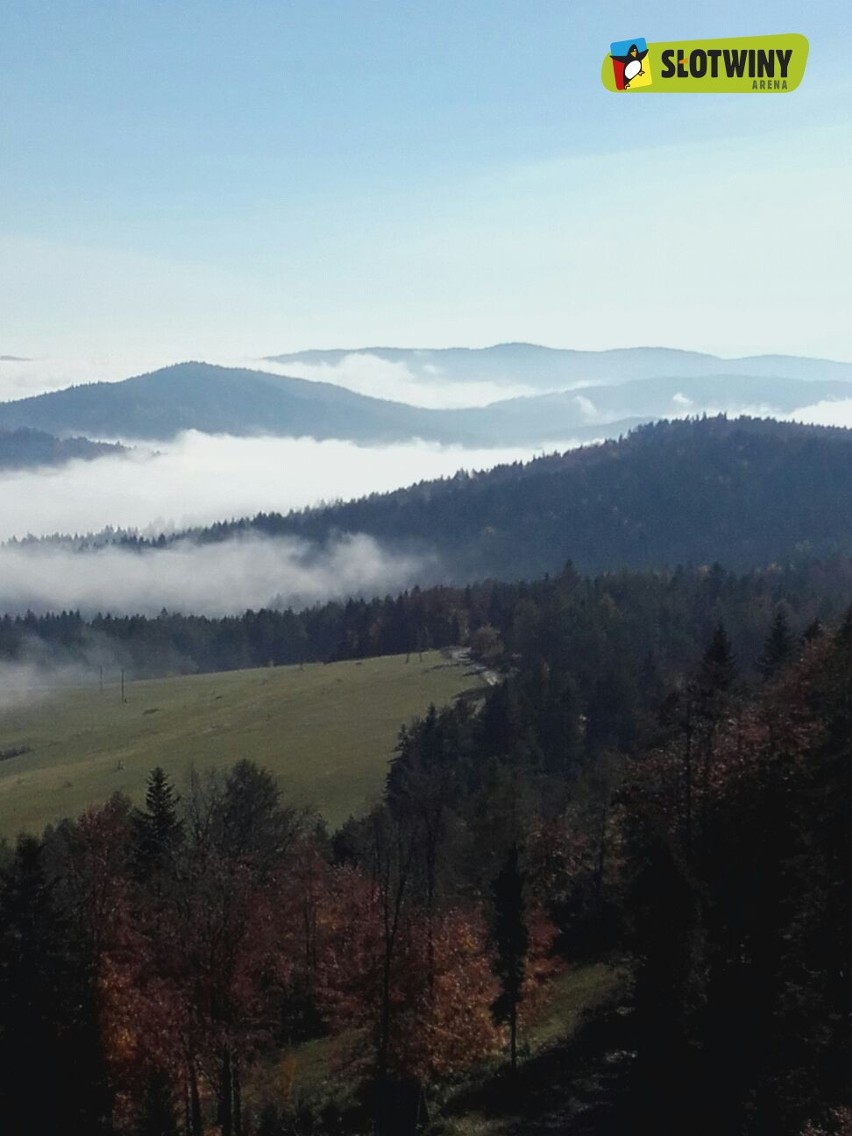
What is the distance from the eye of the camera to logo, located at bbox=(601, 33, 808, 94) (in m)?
34.3

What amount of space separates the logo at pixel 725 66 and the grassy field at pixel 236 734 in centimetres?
6717

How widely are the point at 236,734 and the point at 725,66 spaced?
105531 mm

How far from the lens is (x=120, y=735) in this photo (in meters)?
146

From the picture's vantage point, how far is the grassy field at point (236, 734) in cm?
10188

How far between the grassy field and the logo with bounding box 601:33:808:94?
2644 inches

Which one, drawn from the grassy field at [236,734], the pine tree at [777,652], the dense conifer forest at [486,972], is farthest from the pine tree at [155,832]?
the pine tree at [777,652]

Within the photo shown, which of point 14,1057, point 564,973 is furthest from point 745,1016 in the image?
point 14,1057

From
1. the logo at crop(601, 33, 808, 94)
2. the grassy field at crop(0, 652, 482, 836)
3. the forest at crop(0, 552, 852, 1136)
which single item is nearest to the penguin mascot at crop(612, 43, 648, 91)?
the logo at crop(601, 33, 808, 94)

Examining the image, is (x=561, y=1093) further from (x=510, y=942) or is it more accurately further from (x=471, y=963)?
(x=471, y=963)

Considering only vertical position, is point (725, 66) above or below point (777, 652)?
above

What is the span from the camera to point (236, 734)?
414ft

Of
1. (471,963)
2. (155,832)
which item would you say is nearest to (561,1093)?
(471,963)

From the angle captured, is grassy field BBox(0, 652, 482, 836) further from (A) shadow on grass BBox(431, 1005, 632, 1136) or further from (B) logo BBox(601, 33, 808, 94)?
(B) logo BBox(601, 33, 808, 94)

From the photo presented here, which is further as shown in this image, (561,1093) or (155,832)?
(155,832)
